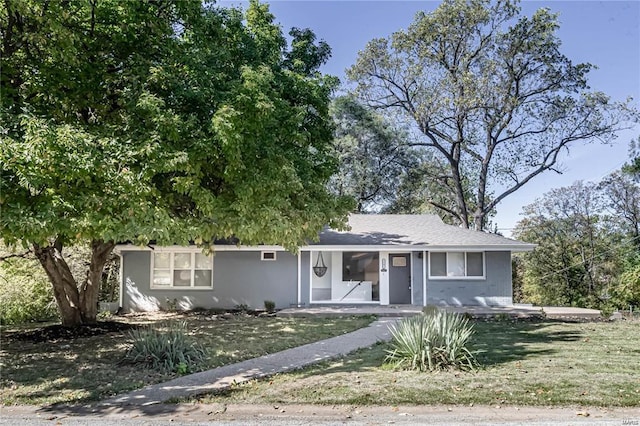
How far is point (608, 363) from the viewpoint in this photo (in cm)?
829

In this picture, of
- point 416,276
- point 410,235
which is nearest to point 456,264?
point 416,276

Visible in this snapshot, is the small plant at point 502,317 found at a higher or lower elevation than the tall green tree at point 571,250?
lower

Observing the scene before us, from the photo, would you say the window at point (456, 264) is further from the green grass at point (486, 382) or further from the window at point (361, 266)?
the green grass at point (486, 382)

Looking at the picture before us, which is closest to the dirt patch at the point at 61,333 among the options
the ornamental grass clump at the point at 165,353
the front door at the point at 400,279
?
the ornamental grass clump at the point at 165,353

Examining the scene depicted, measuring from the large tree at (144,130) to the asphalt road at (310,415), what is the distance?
262 cm

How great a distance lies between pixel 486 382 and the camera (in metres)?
6.91

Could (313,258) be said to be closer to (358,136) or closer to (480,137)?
(358,136)

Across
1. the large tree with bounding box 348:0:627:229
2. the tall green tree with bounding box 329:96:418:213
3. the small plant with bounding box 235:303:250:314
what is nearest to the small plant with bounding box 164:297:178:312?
the small plant with bounding box 235:303:250:314

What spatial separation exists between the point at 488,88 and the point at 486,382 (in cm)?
2205

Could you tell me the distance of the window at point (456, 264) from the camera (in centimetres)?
1775

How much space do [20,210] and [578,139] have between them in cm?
2743

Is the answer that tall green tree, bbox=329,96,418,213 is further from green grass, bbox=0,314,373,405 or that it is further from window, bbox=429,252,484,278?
green grass, bbox=0,314,373,405

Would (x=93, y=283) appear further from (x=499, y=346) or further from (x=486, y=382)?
(x=486, y=382)

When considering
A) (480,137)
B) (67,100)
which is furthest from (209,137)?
(480,137)
